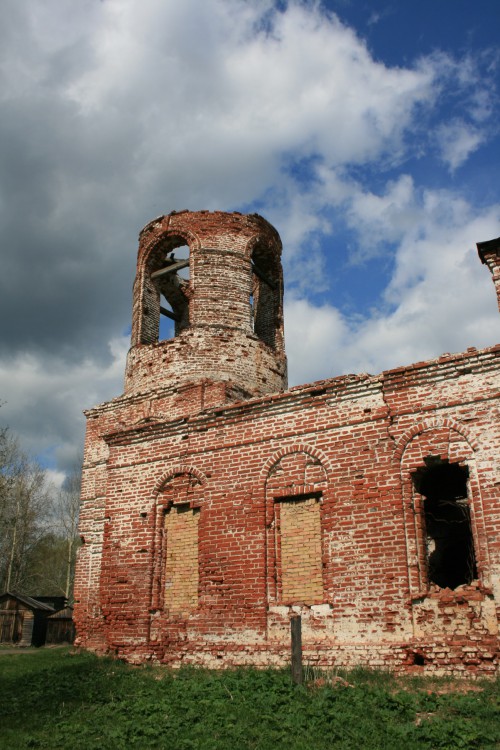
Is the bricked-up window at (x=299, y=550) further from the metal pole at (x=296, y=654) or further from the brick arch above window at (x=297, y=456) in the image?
the metal pole at (x=296, y=654)

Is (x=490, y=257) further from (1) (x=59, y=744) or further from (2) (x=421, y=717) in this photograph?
(1) (x=59, y=744)

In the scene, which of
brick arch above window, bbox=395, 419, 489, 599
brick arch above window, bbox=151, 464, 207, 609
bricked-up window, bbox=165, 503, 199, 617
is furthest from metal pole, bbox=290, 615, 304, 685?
brick arch above window, bbox=151, 464, 207, 609

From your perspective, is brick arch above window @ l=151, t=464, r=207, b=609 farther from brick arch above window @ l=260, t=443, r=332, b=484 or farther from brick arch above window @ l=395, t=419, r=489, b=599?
brick arch above window @ l=395, t=419, r=489, b=599

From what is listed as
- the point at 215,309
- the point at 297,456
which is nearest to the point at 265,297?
the point at 215,309

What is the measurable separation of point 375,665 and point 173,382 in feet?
23.9

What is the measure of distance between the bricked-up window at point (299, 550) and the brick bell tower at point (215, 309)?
3.64 meters

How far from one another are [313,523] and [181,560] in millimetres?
2586

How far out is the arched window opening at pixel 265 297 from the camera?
15234mm

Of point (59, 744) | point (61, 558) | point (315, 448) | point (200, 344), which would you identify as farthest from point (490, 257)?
point (61, 558)

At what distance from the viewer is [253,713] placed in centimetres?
664

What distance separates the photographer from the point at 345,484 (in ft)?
29.8

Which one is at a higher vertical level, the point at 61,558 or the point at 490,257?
the point at 490,257

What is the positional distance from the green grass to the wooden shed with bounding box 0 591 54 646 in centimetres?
1143

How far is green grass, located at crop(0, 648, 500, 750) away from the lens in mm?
5723
